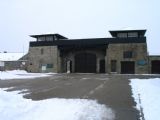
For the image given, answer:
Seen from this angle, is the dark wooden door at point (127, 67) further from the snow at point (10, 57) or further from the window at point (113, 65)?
the snow at point (10, 57)

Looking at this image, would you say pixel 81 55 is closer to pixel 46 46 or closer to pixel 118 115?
pixel 46 46

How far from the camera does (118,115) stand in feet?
33.8

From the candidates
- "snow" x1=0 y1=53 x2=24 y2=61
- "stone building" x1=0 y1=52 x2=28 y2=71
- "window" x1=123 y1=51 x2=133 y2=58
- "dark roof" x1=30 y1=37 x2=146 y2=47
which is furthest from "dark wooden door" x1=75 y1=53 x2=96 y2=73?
"snow" x1=0 y1=53 x2=24 y2=61

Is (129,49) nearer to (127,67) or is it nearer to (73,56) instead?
(127,67)

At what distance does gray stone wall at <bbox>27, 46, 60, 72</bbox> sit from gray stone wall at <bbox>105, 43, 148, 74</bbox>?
9486mm

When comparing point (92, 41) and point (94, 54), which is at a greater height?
point (92, 41)

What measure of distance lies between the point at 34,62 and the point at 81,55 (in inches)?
354

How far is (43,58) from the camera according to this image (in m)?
55.7

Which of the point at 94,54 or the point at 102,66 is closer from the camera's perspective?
the point at 102,66

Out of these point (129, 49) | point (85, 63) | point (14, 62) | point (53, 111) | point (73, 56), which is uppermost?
point (129, 49)

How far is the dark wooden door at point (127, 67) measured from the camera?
49375 millimetres

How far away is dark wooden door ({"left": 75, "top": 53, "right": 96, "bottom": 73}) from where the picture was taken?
176ft

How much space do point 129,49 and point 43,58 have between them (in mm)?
16017

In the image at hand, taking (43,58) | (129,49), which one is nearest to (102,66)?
(129,49)
